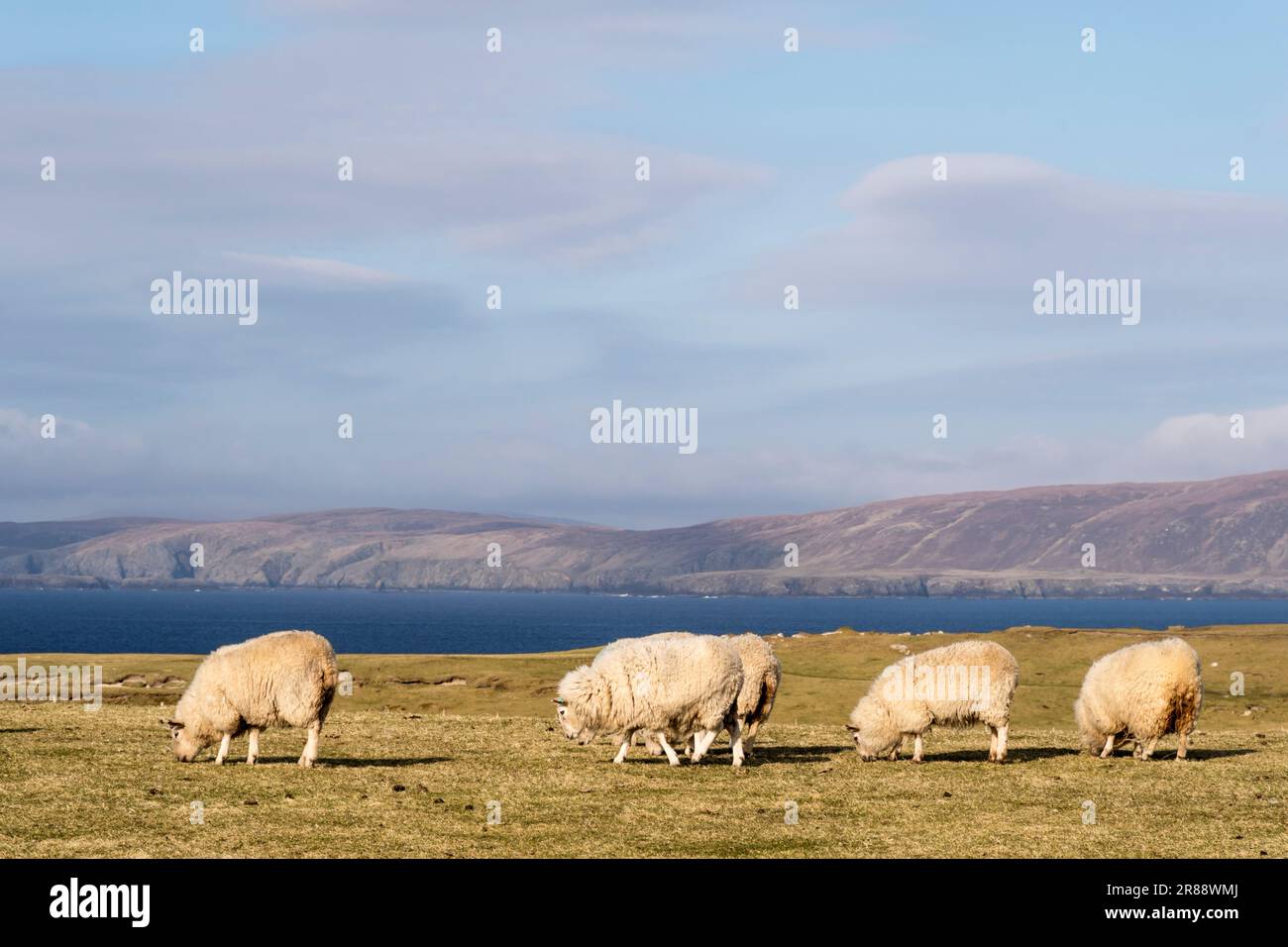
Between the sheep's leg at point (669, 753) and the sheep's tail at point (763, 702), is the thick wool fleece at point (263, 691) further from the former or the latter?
the sheep's tail at point (763, 702)

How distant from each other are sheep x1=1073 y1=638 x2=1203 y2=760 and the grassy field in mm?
644

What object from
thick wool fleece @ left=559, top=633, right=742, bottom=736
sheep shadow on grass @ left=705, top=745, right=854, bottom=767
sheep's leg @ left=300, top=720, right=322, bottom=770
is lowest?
sheep shadow on grass @ left=705, top=745, right=854, bottom=767

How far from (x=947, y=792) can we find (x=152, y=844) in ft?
38.8

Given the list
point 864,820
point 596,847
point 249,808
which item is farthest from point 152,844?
point 864,820

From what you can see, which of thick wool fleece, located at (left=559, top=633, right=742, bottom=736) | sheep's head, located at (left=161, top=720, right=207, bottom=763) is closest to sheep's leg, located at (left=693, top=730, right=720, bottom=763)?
thick wool fleece, located at (left=559, top=633, right=742, bottom=736)

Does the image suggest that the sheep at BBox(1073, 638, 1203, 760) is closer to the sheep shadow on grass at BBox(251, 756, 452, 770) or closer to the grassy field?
the grassy field

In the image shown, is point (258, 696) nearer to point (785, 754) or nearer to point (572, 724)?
point (572, 724)

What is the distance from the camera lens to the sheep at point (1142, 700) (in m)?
27.2

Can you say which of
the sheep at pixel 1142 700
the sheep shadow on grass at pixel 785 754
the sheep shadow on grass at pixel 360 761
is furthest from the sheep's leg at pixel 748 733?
the sheep at pixel 1142 700

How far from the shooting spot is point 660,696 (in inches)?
992

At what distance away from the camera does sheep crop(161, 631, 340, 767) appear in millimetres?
24016

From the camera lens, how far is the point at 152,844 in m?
16.4

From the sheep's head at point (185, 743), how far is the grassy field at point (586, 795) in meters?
0.26

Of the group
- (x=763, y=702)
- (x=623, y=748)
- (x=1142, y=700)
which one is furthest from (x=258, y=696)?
(x=1142, y=700)
